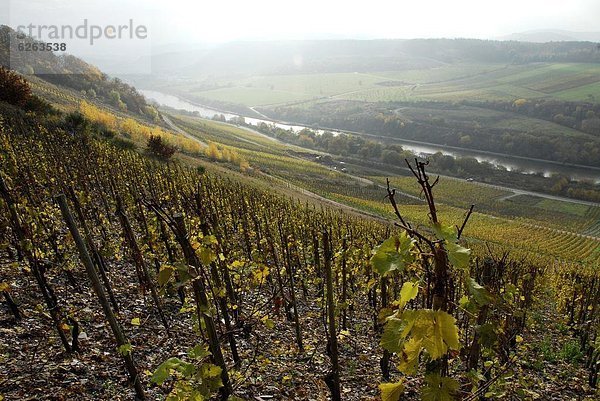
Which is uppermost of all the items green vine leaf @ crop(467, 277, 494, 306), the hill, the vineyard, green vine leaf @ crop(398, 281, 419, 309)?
the hill

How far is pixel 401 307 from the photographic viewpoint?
76.6 inches

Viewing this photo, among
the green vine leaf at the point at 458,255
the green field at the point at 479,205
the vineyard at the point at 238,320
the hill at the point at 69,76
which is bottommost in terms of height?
the green field at the point at 479,205

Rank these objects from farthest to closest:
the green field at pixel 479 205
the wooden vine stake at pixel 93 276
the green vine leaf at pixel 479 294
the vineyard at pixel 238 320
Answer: the green field at pixel 479 205, the wooden vine stake at pixel 93 276, the vineyard at pixel 238 320, the green vine leaf at pixel 479 294

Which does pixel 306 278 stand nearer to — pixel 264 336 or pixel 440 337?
pixel 264 336

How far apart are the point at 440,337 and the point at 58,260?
931cm

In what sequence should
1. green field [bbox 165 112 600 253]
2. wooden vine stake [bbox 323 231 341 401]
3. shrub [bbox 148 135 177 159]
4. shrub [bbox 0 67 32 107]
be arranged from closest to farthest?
1. wooden vine stake [bbox 323 231 341 401]
2. shrub [bbox 0 67 32 107]
3. shrub [bbox 148 135 177 159]
4. green field [bbox 165 112 600 253]

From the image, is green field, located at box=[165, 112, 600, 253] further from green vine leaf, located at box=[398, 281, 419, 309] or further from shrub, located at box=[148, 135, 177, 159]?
green vine leaf, located at box=[398, 281, 419, 309]

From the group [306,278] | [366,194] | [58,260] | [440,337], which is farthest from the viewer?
[366,194]

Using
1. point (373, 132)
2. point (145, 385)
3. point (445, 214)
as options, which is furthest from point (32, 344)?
point (373, 132)

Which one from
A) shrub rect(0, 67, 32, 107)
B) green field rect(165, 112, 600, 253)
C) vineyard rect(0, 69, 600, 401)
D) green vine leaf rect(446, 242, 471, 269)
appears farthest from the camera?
green field rect(165, 112, 600, 253)

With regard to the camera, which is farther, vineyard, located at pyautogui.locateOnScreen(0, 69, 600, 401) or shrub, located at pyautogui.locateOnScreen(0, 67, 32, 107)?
shrub, located at pyautogui.locateOnScreen(0, 67, 32, 107)

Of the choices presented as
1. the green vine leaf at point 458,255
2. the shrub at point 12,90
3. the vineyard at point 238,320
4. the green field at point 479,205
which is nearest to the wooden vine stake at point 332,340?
the vineyard at point 238,320

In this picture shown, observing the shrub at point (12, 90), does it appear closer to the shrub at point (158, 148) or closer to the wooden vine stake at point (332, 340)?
the shrub at point (158, 148)

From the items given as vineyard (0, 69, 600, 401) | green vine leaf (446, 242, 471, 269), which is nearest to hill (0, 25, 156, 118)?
vineyard (0, 69, 600, 401)
